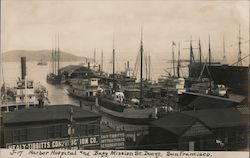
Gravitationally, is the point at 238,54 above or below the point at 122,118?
above

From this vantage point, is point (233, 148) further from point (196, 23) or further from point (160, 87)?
point (196, 23)

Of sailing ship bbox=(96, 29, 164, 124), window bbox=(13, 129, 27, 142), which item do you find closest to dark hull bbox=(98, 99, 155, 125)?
sailing ship bbox=(96, 29, 164, 124)

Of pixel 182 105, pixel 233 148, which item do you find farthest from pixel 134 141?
pixel 233 148

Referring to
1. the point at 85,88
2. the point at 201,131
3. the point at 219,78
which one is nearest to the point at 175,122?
the point at 201,131

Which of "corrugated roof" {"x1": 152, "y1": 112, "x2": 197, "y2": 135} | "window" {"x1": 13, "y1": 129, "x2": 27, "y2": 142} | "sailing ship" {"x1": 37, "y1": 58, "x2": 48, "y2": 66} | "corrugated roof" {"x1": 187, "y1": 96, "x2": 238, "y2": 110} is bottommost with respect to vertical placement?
"window" {"x1": 13, "y1": 129, "x2": 27, "y2": 142}

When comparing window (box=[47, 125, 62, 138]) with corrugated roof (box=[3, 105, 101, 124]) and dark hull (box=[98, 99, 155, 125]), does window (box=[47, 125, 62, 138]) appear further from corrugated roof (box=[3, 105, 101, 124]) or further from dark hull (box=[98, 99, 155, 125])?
dark hull (box=[98, 99, 155, 125])

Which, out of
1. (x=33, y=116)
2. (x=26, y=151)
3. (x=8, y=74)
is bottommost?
(x=26, y=151)
